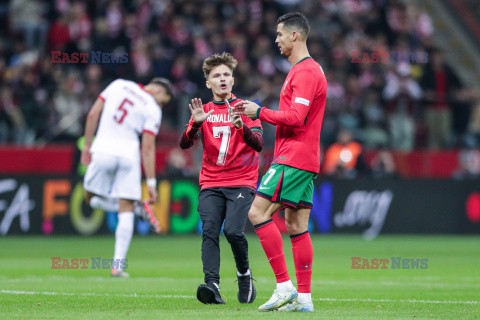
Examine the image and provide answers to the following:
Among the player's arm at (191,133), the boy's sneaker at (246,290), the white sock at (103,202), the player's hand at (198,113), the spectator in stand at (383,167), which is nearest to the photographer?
the player's hand at (198,113)

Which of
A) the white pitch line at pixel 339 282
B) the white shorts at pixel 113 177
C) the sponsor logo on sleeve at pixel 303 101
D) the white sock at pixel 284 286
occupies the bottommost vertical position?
the white pitch line at pixel 339 282

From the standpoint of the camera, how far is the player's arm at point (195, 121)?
24.1ft

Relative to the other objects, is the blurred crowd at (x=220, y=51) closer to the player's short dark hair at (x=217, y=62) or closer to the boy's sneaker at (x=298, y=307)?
the player's short dark hair at (x=217, y=62)

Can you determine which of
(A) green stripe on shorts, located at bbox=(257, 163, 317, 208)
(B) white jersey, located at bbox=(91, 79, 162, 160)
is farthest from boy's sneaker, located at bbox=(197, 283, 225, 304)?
(B) white jersey, located at bbox=(91, 79, 162, 160)

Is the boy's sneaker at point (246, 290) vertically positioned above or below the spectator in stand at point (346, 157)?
below

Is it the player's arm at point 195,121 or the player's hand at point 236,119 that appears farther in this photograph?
the player's arm at point 195,121

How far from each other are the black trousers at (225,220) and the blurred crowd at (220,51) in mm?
10227

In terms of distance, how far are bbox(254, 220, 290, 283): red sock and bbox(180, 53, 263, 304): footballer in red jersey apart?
474mm

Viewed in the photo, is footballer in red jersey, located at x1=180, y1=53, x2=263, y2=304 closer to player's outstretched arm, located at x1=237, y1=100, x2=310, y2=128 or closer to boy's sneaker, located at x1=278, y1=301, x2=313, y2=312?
player's outstretched arm, located at x1=237, y1=100, x2=310, y2=128

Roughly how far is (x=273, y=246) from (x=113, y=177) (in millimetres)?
3837

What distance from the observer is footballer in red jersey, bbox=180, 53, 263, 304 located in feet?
25.0

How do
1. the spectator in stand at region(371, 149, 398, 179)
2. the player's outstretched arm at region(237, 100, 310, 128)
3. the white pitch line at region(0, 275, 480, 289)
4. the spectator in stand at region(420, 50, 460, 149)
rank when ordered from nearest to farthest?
the player's outstretched arm at region(237, 100, 310, 128) < the white pitch line at region(0, 275, 480, 289) < the spectator in stand at region(371, 149, 398, 179) < the spectator in stand at region(420, 50, 460, 149)

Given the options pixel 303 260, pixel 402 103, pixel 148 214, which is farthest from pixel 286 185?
pixel 402 103

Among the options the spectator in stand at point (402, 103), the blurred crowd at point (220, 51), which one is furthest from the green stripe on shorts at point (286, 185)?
the spectator in stand at point (402, 103)
